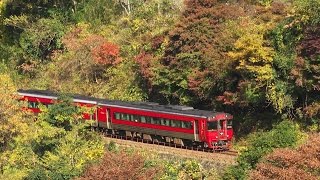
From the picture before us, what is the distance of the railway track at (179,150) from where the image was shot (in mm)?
31891

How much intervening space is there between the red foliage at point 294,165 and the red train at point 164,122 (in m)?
10.3

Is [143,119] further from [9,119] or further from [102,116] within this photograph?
[9,119]

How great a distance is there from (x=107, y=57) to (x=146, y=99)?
17.7 ft

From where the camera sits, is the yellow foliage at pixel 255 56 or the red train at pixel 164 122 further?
the red train at pixel 164 122

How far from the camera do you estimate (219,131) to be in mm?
32781

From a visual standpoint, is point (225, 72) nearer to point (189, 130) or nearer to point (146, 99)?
point (189, 130)

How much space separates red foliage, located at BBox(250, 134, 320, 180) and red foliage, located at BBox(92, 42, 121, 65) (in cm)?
2403

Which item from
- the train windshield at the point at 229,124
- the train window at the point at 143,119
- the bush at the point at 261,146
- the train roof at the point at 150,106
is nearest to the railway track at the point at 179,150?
the train windshield at the point at 229,124

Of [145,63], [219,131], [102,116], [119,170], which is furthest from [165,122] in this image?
[119,170]

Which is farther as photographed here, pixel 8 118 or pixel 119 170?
pixel 8 118

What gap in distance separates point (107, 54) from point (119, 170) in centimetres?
2143

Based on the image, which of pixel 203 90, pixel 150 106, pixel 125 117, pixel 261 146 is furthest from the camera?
pixel 125 117

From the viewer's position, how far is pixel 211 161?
31.4 metres

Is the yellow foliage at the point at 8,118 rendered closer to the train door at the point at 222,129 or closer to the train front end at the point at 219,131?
the train front end at the point at 219,131
